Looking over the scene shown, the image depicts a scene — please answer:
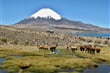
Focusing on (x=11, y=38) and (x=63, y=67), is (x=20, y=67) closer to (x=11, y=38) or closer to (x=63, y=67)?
(x=63, y=67)

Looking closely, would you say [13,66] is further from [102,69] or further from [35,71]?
[102,69]

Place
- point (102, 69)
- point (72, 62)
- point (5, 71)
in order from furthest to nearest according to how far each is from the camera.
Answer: point (72, 62) → point (102, 69) → point (5, 71)

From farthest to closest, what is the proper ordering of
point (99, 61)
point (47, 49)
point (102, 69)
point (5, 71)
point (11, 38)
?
point (11, 38), point (47, 49), point (99, 61), point (102, 69), point (5, 71)

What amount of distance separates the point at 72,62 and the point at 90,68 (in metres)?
4.89

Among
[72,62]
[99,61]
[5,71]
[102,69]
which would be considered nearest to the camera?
[5,71]

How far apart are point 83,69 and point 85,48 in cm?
3344

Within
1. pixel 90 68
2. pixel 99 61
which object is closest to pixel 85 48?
pixel 99 61

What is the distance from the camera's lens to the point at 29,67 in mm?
46312

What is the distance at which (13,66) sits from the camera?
46750mm

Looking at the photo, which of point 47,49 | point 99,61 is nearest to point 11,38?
point 47,49

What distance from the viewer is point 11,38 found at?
109 meters

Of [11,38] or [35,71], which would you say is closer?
[35,71]

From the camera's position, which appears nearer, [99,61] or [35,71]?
[35,71]

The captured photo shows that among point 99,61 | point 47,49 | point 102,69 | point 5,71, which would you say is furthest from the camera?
point 47,49
